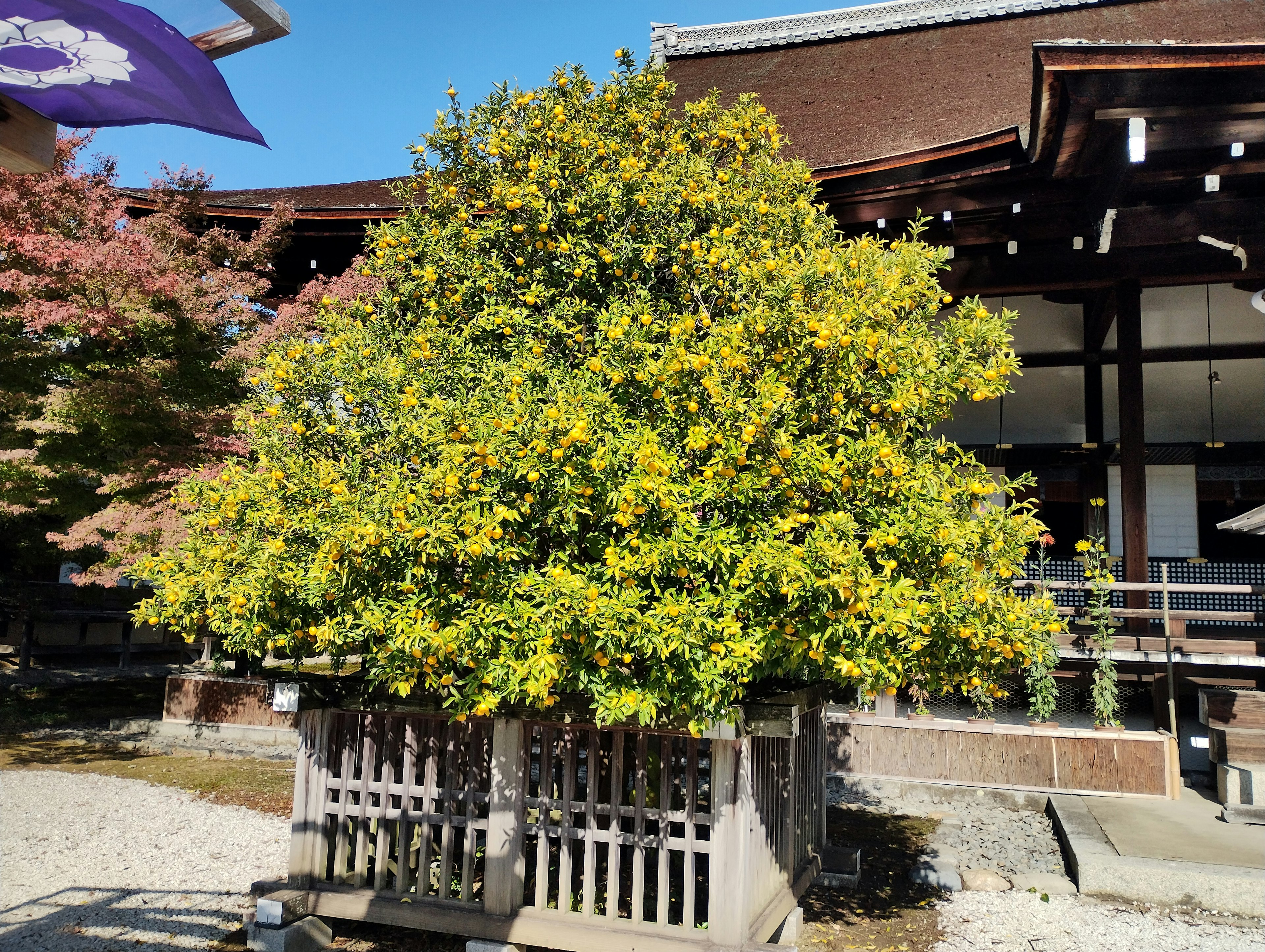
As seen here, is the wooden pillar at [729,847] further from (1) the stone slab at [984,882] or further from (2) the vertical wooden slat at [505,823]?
(1) the stone slab at [984,882]

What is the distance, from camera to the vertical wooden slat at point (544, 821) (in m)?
5.02

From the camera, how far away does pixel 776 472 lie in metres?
4.00

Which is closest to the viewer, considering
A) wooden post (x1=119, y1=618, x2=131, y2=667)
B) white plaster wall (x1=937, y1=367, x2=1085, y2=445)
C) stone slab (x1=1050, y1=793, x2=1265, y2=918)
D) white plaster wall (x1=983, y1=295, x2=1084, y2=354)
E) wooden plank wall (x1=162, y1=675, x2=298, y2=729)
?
stone slab (x1=1050, y1=793, x2=1265, y2=918)

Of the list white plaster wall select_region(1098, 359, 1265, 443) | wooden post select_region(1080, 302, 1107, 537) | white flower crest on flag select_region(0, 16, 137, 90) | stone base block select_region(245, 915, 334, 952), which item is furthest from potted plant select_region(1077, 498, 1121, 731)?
white flower crest on flag select_region(0, 16, 137, 90)

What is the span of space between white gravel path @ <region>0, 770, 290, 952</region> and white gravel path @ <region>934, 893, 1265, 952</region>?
5.04 m

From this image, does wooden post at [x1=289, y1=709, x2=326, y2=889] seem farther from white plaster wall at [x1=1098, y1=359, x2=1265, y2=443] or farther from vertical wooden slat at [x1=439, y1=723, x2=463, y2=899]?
white plaster wall at [x1=1098, y1=359, x2=1265, y2=443]

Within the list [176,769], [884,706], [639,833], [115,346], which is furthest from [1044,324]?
[176,769]

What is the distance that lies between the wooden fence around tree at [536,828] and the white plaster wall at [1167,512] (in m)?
8.67

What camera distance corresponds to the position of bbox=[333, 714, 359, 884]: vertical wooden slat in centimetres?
546

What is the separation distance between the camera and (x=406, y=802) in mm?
5406

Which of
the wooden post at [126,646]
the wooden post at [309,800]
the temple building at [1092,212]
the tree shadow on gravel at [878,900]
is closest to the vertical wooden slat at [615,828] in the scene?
the wooden post at [309,800]

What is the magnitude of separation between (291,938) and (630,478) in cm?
370

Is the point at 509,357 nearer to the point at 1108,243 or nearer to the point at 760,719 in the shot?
the point at 760,719

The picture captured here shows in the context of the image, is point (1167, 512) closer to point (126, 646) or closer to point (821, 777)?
point (821, 777)
